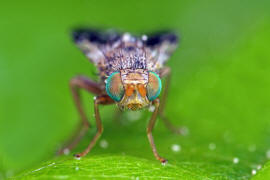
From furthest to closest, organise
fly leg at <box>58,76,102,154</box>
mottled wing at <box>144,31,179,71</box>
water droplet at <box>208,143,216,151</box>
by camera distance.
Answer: fly leg at <box>58,76,102,154</box>
mottled wing at <box>144,31,179,71</box>
water droplet at <box>208,143,216,151</box>

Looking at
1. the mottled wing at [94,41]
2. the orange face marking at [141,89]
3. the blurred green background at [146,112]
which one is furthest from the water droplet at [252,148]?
the mottled wing at [94,41]

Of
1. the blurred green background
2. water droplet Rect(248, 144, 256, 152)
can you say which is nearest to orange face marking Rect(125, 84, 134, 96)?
the blurred green background

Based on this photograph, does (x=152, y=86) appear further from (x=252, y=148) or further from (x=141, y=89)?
(x=252, y=148)

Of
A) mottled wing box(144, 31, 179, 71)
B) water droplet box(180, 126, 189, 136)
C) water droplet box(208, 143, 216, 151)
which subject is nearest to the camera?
water droplet box(208, 143, 216, 151)

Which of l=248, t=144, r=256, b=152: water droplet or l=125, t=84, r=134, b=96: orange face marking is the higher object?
l=125, t=84, r=134, b=96: orange face marking

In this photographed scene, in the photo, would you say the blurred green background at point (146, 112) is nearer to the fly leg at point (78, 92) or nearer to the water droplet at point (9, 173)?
the water droplet at point (9, 173)

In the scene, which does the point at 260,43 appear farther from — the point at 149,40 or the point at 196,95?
the point at 149,40

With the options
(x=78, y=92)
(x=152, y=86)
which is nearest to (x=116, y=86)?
(x=152, y=86)

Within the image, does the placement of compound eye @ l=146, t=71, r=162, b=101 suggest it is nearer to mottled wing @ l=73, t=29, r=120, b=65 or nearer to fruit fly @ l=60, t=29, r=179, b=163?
fruit fly @ l=60, t=29, r=179, b=163
